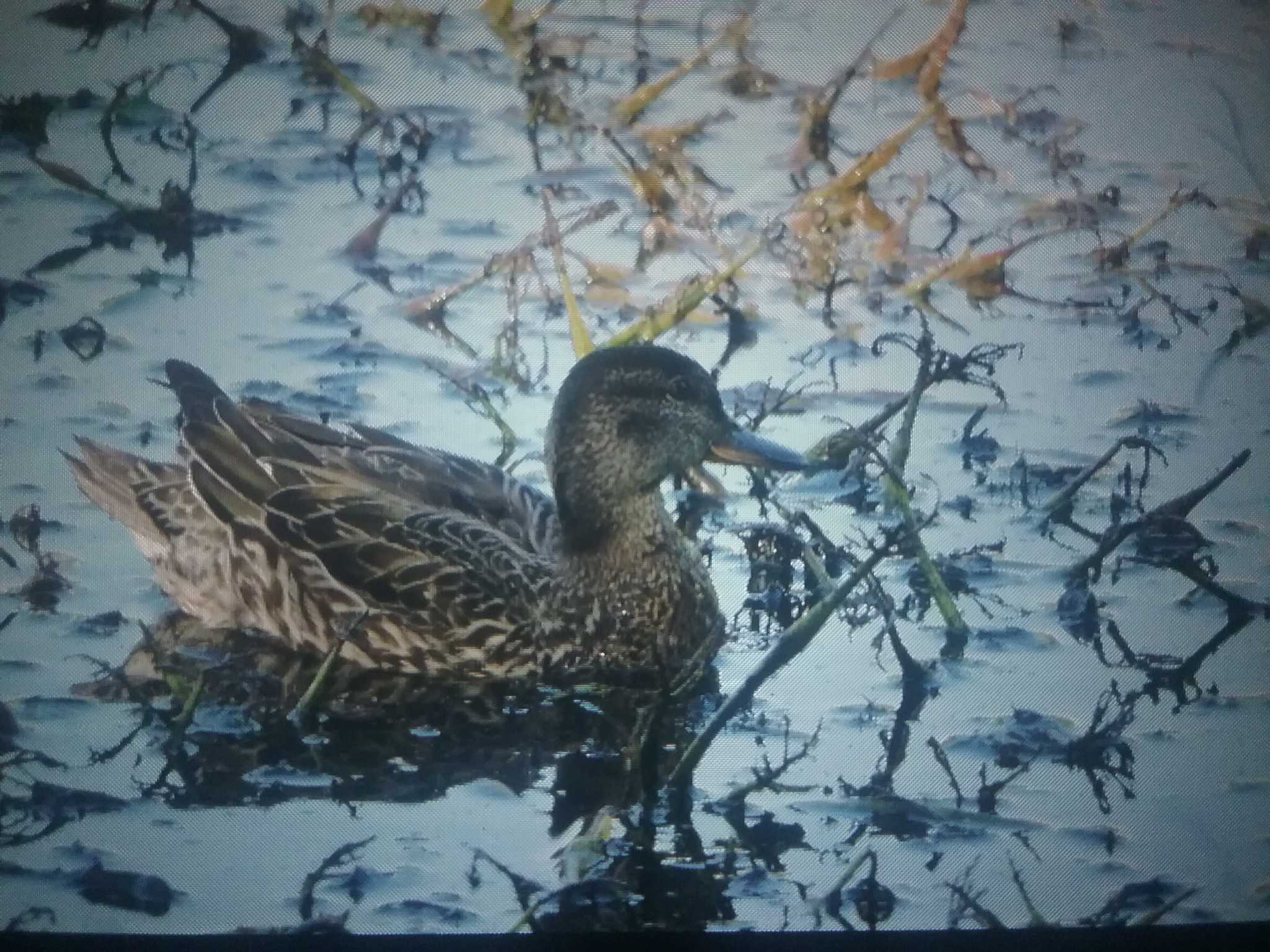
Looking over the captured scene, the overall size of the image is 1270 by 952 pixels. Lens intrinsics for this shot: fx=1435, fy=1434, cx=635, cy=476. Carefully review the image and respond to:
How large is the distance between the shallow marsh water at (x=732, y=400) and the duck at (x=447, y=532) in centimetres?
5

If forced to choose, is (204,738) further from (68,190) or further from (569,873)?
(68,190)

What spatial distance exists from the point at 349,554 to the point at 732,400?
631mm

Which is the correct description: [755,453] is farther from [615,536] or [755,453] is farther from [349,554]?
[349,554]

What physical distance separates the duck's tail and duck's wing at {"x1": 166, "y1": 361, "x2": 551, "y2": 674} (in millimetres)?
67

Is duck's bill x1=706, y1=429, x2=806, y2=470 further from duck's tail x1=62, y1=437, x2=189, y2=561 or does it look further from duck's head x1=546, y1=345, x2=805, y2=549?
duck's tail x1=62, y1=437, x2=189, y2=561

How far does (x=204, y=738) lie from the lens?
6.76 ft

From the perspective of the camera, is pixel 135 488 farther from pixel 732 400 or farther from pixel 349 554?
pixel 732 400

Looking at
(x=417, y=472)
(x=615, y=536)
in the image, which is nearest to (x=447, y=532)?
(x=417, y=472)

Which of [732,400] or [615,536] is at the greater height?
[732,400]

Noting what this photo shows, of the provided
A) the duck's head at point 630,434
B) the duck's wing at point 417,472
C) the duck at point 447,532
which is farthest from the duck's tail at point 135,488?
the duck's head at point 630,434

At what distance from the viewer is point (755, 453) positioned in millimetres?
2141

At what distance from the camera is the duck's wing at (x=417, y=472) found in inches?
87.3

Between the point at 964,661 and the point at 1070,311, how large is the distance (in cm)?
59

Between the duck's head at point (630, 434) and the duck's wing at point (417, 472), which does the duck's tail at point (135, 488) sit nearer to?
the duck's wing at point (417, 472)
